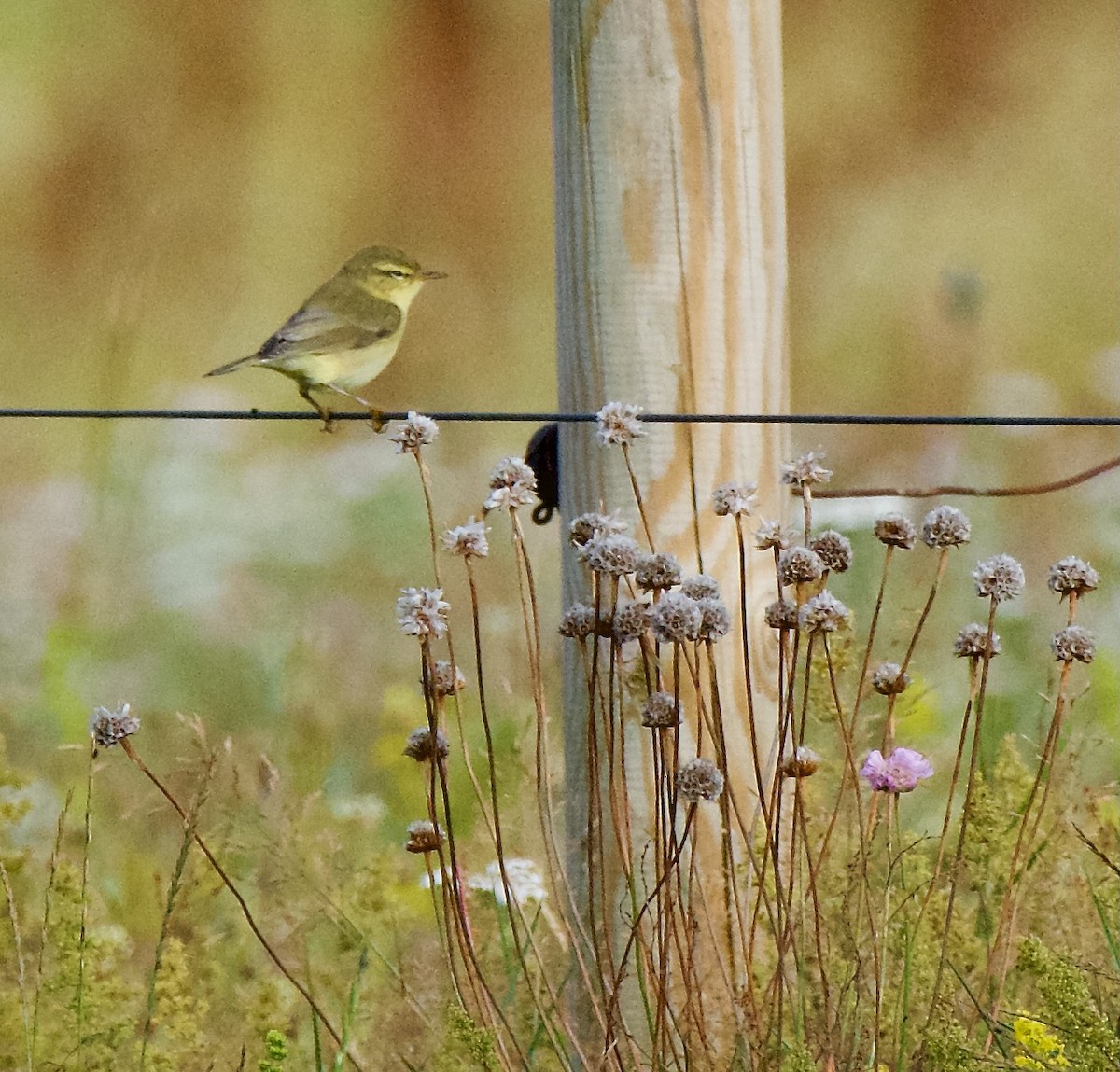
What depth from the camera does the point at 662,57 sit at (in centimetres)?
204

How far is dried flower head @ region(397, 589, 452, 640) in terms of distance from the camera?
67.4 inches

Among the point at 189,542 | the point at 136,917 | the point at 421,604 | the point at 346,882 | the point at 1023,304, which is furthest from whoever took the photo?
A: the point at 1023,304

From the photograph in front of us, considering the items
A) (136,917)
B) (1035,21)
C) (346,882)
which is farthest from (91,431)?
(1035,21)

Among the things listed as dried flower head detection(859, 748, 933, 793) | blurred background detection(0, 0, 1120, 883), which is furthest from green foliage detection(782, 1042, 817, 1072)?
blurred background detection(0, 0, 1120, 883)

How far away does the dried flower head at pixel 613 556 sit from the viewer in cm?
171

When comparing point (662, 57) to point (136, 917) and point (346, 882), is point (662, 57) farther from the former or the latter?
point (136, 917)

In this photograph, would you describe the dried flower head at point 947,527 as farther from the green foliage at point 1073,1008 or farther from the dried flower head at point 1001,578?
the green foliage at point 1073,1008

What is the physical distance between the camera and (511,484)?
1.78 meters

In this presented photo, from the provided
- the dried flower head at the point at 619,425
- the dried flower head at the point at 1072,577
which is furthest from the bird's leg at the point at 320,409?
the dried flower head at the point at 1072,577

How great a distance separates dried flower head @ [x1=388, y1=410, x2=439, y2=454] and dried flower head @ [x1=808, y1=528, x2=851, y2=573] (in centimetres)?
41

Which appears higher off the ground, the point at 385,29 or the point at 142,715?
the point at 385,29

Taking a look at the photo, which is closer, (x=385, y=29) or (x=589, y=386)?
(x=589, y=386)

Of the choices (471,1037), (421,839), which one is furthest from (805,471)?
(471,1037)

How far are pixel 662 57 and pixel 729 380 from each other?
14.5 inches
